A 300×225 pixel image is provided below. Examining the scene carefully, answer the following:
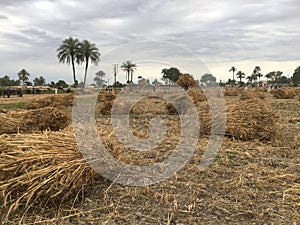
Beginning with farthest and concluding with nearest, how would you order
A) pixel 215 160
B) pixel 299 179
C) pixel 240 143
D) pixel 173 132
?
pixel 173 132 → pixel 240 143 → pixel 215 160 → pixel 299 179

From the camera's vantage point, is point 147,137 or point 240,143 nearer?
point 240,143

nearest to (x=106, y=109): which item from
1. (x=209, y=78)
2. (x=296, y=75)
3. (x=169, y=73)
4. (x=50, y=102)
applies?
(x=169, y=73)

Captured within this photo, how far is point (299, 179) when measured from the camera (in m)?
3.10

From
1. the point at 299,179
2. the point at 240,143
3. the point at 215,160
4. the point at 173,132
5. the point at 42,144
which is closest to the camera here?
the point at 42,144

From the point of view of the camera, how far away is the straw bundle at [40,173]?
2471 millimetres

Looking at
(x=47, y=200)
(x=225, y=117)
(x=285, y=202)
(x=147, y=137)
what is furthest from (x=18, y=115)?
(x=285, y=202)

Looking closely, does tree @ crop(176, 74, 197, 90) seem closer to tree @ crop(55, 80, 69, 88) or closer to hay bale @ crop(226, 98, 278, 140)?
hay bale @ crop(226, 98, 278, 140)

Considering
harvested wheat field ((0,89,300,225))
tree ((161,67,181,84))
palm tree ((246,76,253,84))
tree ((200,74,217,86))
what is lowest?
harvested wheat field ((0,89,300,225))

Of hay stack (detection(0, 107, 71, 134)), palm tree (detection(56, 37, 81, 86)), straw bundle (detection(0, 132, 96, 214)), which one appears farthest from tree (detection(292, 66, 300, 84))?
straw bundle (detection(0, 132, 96, 214))

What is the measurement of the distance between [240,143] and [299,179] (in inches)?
62.7

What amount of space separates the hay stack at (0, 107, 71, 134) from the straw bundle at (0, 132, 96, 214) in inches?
83.4

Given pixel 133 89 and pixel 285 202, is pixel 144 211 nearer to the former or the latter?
pixel 285 202

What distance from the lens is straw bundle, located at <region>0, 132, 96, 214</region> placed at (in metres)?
2.47

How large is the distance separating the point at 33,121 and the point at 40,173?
9.13 ft
